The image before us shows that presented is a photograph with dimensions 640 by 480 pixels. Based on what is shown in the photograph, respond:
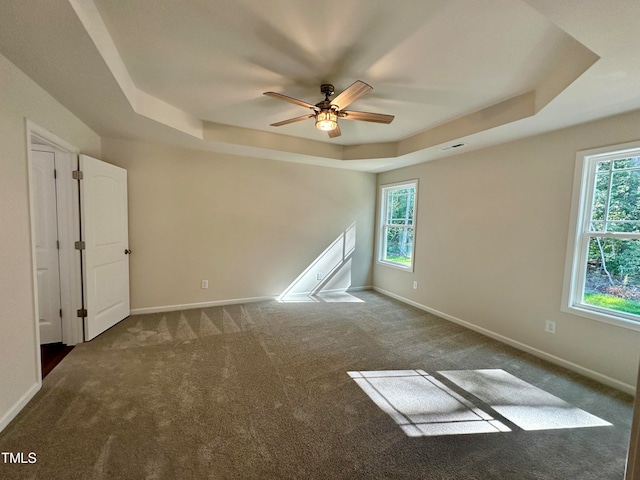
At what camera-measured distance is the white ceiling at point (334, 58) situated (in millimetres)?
1512

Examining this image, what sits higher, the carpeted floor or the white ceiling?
the white ceiling

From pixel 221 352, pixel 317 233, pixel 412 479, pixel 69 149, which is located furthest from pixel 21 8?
pixel 317 233

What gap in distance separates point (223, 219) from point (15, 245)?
8.03ft

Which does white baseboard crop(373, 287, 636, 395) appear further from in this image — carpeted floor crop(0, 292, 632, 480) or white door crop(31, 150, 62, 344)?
white door crop(31, 150, 62, 344)

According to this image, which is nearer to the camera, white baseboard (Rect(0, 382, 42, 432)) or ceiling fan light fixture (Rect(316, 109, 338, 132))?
white baseboard (Rect(0, 382, 42, 432))

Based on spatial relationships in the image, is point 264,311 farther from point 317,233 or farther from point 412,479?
point 412,479

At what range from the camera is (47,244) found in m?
2.76

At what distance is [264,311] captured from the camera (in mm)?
4070

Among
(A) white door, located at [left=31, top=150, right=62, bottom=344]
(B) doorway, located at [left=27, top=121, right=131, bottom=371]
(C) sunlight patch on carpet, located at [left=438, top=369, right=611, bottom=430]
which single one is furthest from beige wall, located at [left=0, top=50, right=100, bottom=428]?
(C) sunlight patch on carpet, located at [left=438, top=369, right=611, bottom=430]

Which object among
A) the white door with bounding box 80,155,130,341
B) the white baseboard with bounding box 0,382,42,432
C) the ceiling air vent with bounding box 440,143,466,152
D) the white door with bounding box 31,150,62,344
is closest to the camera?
the white baseboard with bounding box 0,382,42,432

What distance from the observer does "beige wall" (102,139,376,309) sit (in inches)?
147

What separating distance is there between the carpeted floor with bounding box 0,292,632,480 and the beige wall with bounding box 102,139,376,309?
3.43 ft

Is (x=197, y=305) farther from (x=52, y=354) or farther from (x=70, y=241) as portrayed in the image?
(x=70, y=241)

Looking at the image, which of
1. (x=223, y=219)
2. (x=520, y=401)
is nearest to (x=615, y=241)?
(x=520, y=401)
